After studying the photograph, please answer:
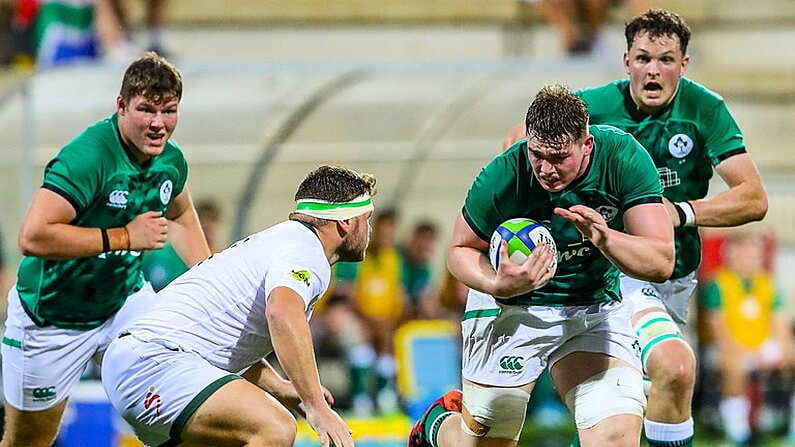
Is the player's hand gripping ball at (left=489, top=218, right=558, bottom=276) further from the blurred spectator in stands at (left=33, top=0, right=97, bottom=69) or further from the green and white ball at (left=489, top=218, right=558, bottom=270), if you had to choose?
the blurred spectator in stands at (left=33, top=0, right=97, bottom=69)

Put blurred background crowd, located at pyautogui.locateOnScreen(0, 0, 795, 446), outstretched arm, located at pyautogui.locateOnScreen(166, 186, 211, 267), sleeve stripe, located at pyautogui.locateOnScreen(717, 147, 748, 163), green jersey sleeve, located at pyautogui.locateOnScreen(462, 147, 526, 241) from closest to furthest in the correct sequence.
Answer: green jersey sleeve, located at pyautogui.locateOnScreen(462, 147, 526, 241) < sleeve stripe, located at pyautogui.locateOnScreen(717, 147, 748, 163) < outstretched arm, located at pyautogui.locateOnScreen(166, 186, 211, 267) < blurred background crowd, located at pyautogui.locateOnScreen(0, 0, 795, 446)

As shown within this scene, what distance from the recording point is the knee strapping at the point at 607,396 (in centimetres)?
648

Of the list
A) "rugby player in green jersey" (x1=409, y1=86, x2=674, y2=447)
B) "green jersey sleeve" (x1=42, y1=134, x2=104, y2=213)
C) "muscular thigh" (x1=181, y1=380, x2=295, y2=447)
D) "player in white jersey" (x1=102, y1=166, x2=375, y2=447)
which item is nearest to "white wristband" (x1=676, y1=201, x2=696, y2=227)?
"rugby player in green jersey" (x1=409, y1=86, x2=674, y2=447)

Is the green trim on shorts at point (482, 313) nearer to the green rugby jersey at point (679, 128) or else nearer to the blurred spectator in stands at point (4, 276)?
the green rugby jersey at point (679, 128)

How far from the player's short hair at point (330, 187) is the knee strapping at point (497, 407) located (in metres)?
1.18

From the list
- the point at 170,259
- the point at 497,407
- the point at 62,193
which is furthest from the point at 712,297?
the point at 62,193

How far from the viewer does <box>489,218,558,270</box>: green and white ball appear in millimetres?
6113

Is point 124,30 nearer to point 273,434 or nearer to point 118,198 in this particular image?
point 118,198

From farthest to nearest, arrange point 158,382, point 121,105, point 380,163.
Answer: point 380,163 → point 121,105 → point 158,382

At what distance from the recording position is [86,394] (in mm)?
10570

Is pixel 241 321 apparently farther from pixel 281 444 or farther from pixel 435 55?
pixel 435 55

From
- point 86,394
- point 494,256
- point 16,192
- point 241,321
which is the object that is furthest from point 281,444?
point 16,192

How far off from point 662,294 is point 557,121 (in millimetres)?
1834

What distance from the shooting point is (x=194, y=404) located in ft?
19.6
